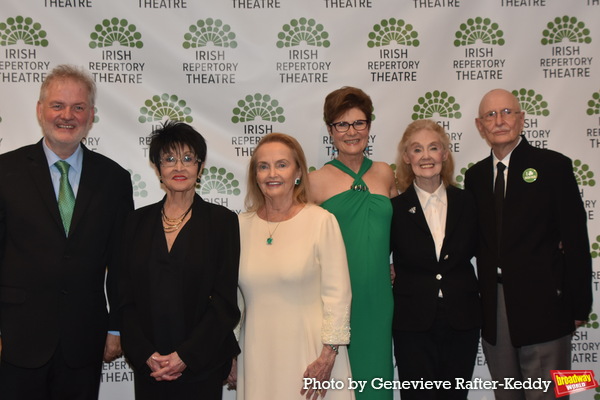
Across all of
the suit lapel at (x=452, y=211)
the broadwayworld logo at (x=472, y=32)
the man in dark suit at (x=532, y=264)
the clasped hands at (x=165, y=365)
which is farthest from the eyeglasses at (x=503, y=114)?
the clasped hands at (x=165, y=365)

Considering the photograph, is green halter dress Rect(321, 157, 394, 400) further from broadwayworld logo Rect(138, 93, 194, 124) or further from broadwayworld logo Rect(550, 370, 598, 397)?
broadwayworld logo Rect(138, 93, 194, 124)

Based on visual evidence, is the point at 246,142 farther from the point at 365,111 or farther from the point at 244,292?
the point at 244,292

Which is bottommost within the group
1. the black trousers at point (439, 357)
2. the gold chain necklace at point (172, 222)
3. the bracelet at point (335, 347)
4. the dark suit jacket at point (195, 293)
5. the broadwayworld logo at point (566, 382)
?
the broadwayworld logo at point (566, 382)

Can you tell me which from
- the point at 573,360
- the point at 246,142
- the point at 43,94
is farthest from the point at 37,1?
the point at 573,360

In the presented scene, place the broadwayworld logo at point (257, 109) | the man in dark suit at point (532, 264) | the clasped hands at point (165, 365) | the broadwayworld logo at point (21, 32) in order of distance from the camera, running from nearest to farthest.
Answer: the clasped hands at point (165, 365) < the man in dark suit at point (532, 264) < the broadwayworld logo at point (21, 32) < the broadwayworld logo at point (257, 109)

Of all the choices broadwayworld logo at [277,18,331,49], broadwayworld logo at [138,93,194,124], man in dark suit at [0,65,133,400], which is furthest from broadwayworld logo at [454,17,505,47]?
man in dark suit at [0,65,133,400]

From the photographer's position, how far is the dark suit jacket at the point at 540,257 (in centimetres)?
259

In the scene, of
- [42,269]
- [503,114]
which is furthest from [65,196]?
[503,114]

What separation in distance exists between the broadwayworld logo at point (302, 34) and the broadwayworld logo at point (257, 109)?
35 centimetres

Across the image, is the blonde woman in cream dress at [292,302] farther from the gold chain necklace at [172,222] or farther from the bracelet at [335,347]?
the gold chain necklace at [172,222]

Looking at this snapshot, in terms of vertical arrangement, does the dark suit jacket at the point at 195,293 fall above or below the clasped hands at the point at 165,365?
above

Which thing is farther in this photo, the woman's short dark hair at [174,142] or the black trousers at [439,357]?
the black trousers at [439,357]

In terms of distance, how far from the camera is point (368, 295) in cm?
270

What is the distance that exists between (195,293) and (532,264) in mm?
1568
